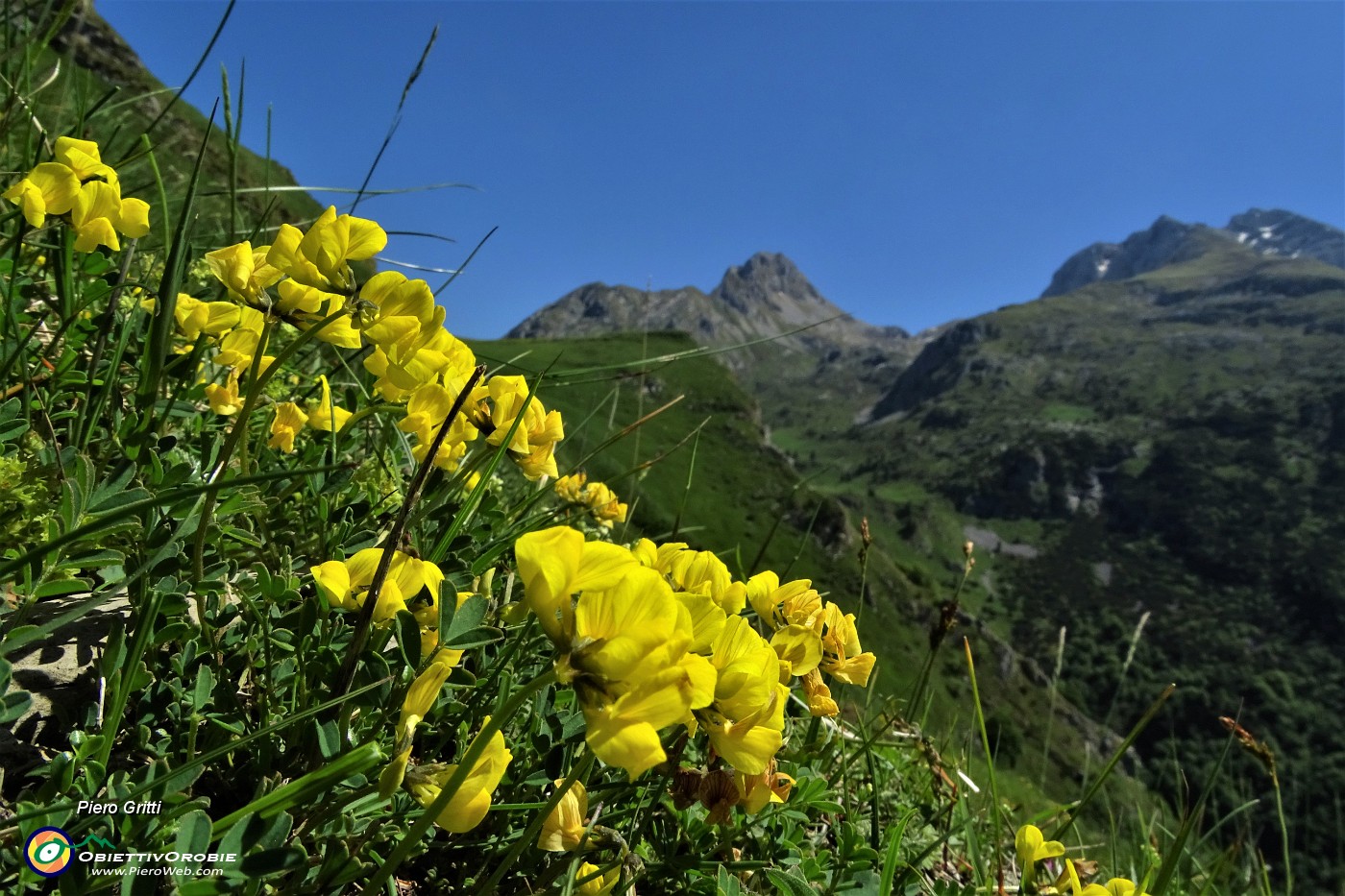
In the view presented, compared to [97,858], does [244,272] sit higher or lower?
higher

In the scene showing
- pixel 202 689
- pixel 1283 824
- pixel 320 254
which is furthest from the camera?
pixel 1283 824

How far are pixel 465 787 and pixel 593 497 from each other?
2079 millimetres

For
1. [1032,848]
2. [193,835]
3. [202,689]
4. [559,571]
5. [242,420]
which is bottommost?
[1032,848]

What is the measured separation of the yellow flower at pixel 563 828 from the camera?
1191 mm

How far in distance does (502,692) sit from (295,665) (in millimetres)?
418

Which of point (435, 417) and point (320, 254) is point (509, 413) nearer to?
point (435, 417)

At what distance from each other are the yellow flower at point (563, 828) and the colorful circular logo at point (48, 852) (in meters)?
0.67

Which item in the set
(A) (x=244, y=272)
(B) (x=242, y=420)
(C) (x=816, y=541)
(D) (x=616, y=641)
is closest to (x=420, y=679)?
(D) (x=616, y=641)

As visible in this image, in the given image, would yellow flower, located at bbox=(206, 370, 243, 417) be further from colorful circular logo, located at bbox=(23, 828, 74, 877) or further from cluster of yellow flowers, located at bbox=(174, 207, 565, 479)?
colorful circular logo, located at bbox=(23, 828, 74, 877)

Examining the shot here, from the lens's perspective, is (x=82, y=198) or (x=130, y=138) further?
(x=130, y=138)

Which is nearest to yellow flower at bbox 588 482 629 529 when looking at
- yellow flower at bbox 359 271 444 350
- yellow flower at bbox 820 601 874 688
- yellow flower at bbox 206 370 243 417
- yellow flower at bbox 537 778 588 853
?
yellow flower at bbox 206 370 243 417

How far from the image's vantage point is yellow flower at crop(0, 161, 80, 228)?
5.26ft

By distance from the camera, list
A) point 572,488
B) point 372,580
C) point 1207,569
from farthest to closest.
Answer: point 1207,569 < point 572,488 < point 372,580

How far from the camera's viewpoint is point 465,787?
103 centimetres
